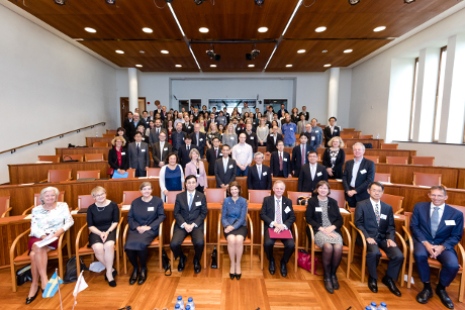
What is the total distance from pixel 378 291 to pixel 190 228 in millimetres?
2347

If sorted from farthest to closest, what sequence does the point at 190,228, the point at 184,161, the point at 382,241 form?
the point at 184,161 → the point at 190,228 → the point at 382,241

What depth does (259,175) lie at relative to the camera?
4195mm

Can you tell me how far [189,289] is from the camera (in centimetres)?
291

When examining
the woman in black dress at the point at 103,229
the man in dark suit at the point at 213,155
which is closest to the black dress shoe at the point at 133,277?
the woman in black dress at the point at 103,229

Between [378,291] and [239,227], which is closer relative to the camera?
[378,291]

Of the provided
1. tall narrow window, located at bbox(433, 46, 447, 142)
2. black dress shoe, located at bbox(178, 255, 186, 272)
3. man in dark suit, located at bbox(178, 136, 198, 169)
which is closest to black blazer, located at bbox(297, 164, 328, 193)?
black dress shoe, located at bbox(178, 255, 186, 272)

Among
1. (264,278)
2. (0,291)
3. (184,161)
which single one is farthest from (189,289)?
(184,161)

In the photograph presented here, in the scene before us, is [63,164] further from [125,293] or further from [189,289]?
[189,289]

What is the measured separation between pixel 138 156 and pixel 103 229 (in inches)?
86.7

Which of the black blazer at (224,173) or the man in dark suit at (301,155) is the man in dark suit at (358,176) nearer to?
the man in dark suit at (301,155)

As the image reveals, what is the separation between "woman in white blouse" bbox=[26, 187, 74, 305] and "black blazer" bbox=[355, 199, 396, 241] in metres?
3.63

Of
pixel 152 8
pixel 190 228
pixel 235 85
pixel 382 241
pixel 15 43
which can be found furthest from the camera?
pixel 235 85

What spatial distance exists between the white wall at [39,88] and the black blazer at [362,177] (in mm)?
7145

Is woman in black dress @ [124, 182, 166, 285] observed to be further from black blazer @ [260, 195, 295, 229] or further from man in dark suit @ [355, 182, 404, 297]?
man in dark suit @ [355, 182, 404, 297]
